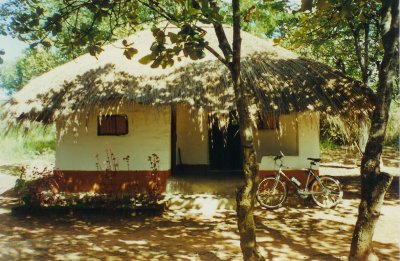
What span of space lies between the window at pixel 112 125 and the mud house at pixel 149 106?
0.08ft

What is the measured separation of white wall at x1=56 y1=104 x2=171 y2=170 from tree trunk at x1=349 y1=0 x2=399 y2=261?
510 centimetres

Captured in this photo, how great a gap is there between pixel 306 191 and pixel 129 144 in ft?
13.8

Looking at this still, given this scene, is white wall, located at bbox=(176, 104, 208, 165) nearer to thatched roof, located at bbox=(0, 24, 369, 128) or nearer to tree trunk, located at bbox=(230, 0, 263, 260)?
thatched roof, located at bbox=(0, 24, 369, 128)

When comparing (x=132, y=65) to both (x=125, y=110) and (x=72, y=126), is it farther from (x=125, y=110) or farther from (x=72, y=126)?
(x=72, y=126)

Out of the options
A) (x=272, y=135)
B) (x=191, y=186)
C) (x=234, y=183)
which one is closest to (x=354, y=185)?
(x=272, y=135)

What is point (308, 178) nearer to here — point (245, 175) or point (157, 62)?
point (245, 175)

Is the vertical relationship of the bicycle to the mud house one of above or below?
below

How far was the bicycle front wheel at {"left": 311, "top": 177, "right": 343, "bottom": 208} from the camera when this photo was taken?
7929mm

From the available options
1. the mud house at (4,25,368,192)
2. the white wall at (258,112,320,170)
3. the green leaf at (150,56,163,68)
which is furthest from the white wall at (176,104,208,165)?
the green leaf at (150,56,163,68)

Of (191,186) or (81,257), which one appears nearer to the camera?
(81,257)

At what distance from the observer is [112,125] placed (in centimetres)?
895

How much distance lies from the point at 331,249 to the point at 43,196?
5.95 metres

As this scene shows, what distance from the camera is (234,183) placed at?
29.5ft

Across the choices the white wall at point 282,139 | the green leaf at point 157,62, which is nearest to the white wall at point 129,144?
the white wall at point 282,139
